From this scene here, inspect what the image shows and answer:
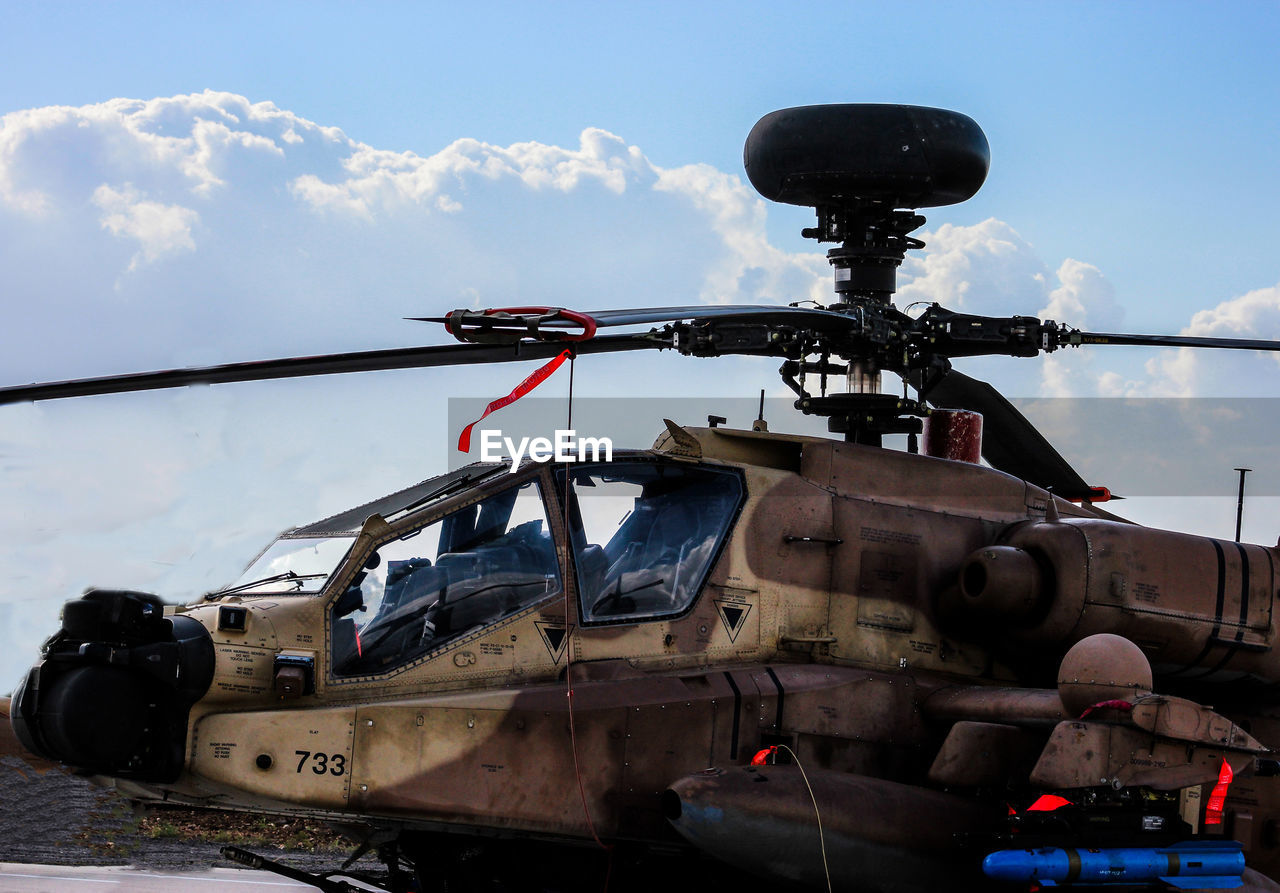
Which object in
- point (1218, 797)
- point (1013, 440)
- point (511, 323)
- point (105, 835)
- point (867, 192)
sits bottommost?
point (105, 835)

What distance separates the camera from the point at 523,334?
5.12 meters

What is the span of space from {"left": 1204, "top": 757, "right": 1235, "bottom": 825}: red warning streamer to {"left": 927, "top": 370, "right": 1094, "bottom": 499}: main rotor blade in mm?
2458

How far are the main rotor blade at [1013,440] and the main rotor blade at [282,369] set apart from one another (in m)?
3.18

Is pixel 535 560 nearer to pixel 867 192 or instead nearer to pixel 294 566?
pixel 294 566

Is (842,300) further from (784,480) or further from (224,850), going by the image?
(224,850)

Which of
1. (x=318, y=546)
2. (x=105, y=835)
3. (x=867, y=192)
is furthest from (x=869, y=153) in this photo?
(x=105, y=835)

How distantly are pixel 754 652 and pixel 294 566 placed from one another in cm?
220

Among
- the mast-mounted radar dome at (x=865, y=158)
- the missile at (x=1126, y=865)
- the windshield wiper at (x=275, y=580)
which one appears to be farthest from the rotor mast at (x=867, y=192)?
the windshield wiper at (x=275, y=580)

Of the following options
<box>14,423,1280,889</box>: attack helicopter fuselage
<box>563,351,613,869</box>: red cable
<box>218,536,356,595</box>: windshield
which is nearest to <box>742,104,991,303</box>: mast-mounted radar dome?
<box>14,423,1280,889</box>: attack helicopter fuselage

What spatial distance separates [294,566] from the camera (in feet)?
21.1

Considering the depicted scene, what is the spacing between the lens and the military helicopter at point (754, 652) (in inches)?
227

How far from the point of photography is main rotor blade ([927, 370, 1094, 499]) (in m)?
8.41

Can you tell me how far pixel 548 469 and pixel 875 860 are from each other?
2.26 m

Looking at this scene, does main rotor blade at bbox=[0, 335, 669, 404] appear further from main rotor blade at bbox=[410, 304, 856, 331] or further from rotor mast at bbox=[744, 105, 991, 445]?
rotor mast at bbox=[744, 105, 991, 445]
